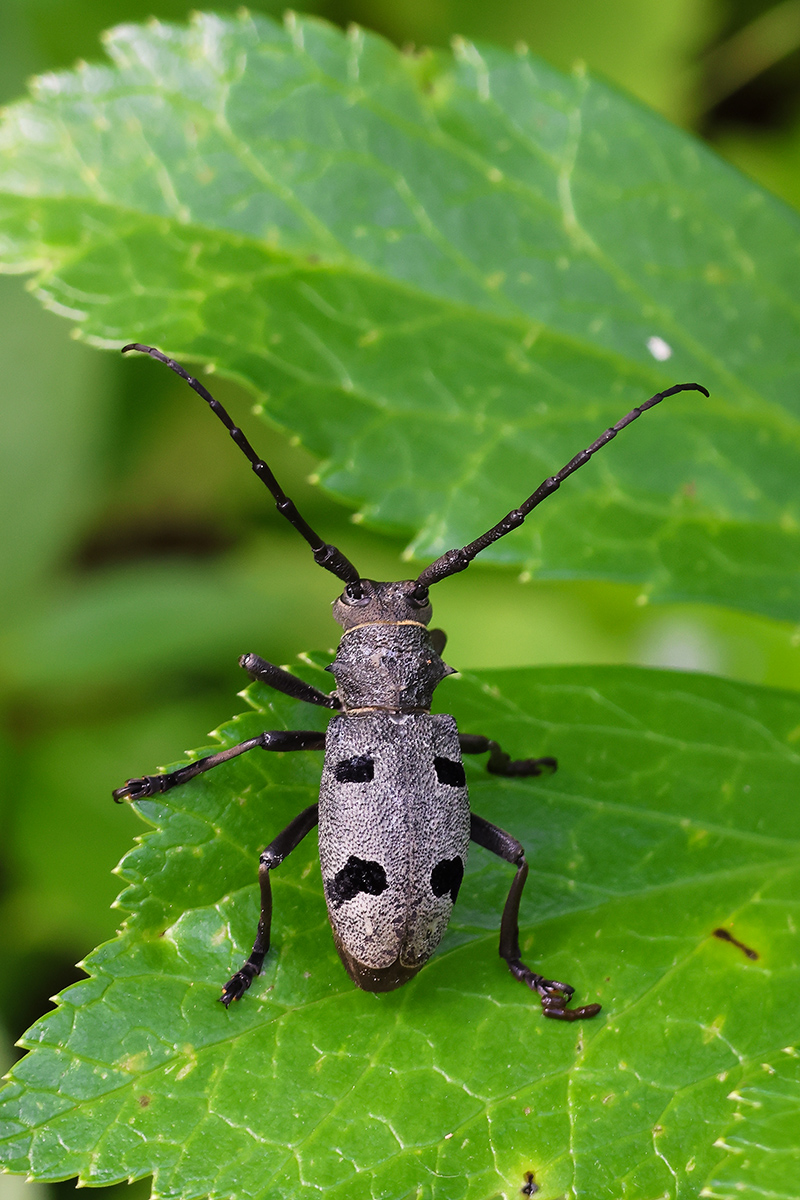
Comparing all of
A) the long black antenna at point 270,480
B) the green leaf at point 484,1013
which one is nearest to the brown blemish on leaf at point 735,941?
the green leaf at point 484,1013

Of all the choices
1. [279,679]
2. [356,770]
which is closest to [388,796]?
[356,770]

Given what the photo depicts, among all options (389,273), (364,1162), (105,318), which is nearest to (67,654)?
(105,318)

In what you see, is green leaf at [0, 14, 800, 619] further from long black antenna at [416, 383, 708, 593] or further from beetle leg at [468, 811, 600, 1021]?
beetle leg at [468, 811, 600, 1021]

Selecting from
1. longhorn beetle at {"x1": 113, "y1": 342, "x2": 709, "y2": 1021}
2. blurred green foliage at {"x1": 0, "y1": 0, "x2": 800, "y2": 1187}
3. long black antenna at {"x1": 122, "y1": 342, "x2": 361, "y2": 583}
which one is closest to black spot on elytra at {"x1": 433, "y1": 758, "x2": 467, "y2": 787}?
longhorn beetle at {"x1": 113, "y1": 342, "x2": 709, "y2": 1021}

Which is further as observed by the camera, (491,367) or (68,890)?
(68,890)

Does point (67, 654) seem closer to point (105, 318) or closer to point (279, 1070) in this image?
point (105, 318)
